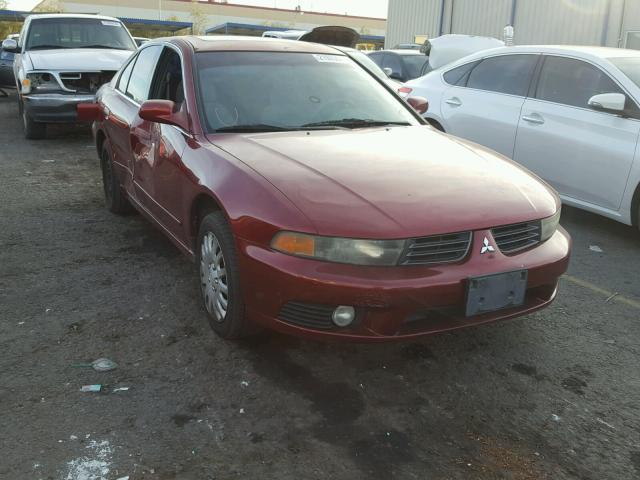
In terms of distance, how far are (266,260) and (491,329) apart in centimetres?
146

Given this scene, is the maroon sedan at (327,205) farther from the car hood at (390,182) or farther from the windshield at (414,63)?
the windshield at (414,63)

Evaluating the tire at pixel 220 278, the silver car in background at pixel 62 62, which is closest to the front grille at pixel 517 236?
the tire at pixel 220 278

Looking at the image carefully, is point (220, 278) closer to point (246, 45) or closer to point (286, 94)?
point (286, 94)

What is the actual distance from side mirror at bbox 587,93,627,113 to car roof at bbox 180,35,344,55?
210cm

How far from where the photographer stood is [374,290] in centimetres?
264

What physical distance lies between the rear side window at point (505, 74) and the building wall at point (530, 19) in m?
10.2

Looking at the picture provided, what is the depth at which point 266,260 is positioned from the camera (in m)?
2.81

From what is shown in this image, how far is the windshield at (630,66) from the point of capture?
5.20 m

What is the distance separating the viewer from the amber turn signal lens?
272 centimetres

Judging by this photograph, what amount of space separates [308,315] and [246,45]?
7.16ft

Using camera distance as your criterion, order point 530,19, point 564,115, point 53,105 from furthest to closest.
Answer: point 530,19, point 53,105, point 564,115

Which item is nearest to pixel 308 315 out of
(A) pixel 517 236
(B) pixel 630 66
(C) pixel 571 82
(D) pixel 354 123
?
(A) pixel 517 236

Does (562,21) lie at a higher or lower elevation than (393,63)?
higher

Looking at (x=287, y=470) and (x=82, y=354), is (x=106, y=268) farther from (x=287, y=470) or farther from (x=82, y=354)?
(x=287, y=470)
